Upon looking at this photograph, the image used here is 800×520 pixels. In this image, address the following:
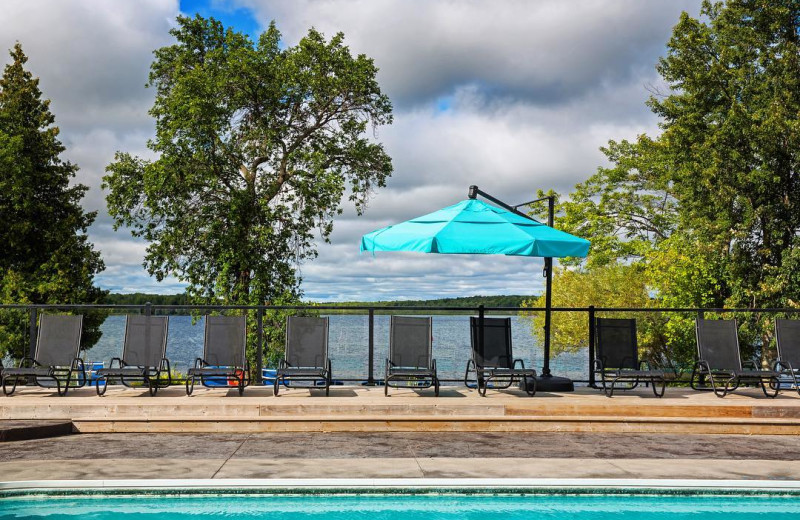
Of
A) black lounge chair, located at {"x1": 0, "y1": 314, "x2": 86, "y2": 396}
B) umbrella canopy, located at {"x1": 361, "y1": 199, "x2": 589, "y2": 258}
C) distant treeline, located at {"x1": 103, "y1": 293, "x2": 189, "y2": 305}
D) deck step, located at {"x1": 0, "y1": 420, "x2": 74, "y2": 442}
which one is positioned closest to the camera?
deck step, located at {"x1": 0, "y1": 420, "x2": 74, "y2": 442}

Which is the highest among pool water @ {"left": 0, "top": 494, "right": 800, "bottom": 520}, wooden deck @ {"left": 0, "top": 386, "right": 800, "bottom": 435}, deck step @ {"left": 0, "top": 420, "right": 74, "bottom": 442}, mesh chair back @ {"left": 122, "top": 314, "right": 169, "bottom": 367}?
mesh chair back @ {"left": 122, "top": 314, "right": 169, "bottom": 367}

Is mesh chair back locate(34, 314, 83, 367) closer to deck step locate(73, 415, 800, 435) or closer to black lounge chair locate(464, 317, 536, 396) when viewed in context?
deck step locate(73, 415, 800, 435)

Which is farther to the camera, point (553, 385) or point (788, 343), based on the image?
point (788, 343)

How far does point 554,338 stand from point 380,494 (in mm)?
31456

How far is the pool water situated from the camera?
179 inches

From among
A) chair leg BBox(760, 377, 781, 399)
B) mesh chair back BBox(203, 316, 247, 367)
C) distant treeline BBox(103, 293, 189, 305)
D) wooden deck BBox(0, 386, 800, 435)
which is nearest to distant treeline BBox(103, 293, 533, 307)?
distant treeline BBox(103, 293, 189, 305)

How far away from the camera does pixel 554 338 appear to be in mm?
35125

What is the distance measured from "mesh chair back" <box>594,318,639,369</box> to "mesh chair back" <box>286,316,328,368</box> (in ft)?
11.0

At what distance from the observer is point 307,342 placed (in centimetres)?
845

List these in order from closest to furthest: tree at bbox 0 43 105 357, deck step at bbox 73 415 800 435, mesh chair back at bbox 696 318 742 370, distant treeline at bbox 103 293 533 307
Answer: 1. deck step at bbox 73 415 800 435
2. mesh chair back at bbox 696 318 742 370
3. distant treeline at bbox 103 293 533 307
4. tree at bbox 0 43 105 357

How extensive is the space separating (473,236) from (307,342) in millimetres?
2470

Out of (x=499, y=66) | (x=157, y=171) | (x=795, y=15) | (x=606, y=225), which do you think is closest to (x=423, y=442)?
(x=499, y=66)

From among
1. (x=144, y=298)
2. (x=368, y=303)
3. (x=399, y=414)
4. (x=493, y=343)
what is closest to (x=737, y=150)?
(x=493, y=343)

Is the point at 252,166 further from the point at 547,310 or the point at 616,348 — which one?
the point at 616,348
